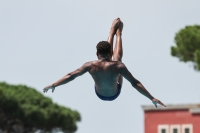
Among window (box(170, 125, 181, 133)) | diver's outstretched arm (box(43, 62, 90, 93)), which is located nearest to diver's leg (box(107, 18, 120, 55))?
diver's outstretched arm (box(43, 62, 90, 93))

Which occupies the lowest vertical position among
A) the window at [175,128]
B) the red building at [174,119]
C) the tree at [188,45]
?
the window at [175,128]

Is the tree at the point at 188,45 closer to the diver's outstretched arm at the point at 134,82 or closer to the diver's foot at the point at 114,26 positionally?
the diver's foot at the point at 114,26

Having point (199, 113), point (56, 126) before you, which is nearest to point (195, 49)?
point (199, 113)

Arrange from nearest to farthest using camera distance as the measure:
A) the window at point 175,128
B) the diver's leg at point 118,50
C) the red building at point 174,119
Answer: the diver's leg at point 118,50
the red building at point 174,119
the window at point 175,128

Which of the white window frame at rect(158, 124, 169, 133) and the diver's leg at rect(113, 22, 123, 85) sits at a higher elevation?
the white window frame at rect(158, 124, 169, 133)

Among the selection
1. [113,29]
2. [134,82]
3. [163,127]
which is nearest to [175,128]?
[163,127]

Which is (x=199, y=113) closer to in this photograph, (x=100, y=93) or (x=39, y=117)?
(x=39, y=117)

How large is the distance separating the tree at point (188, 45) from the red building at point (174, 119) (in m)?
3.90

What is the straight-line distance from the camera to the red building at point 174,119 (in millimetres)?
80562

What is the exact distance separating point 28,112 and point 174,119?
1638 centimetres

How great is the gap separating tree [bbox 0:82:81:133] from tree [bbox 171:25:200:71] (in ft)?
50.8

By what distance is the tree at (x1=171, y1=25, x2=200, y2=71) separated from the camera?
79062mm

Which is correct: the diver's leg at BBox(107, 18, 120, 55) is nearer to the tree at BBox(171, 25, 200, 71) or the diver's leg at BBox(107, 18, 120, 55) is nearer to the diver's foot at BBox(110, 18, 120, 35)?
the diver's foot at BBox(110, 18, 120, 35)

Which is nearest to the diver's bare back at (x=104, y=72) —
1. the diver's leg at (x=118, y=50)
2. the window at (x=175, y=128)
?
the diver's leg at (x=118, y=50)
